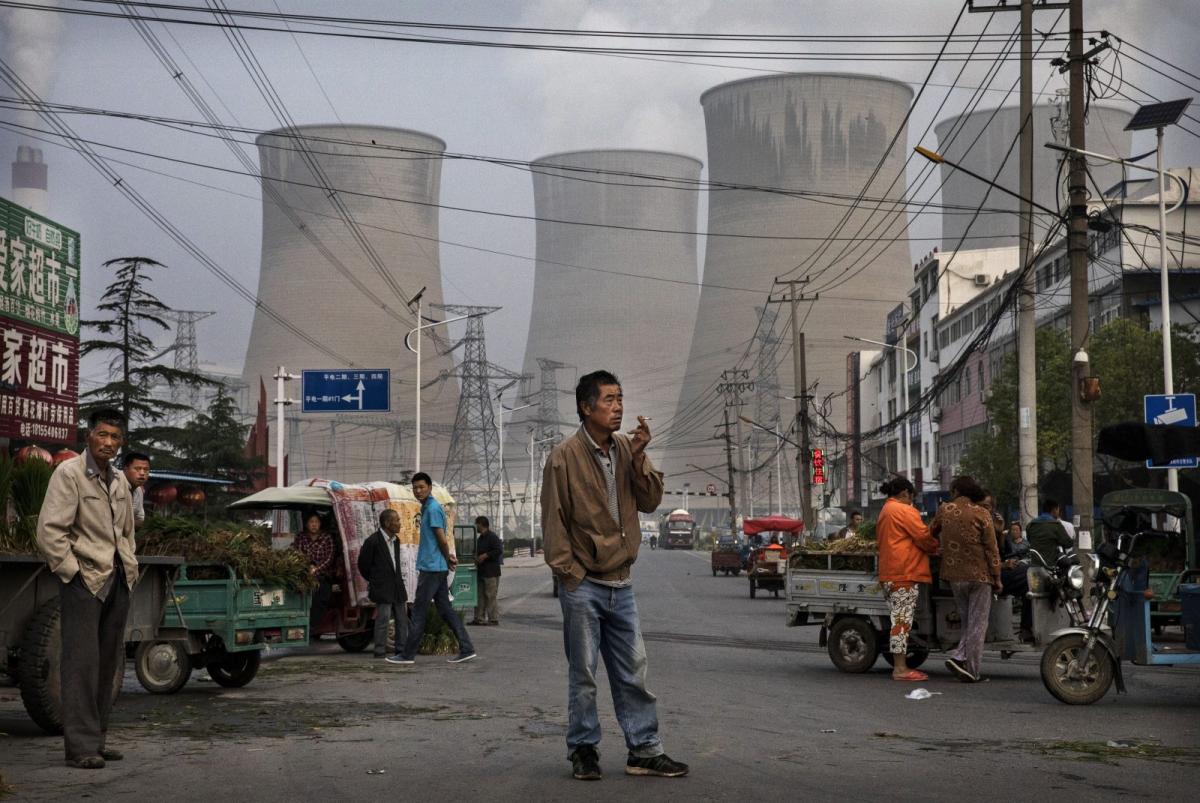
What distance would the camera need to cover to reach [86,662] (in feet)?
21.5

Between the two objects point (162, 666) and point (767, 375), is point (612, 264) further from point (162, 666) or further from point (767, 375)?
point (162, 666)

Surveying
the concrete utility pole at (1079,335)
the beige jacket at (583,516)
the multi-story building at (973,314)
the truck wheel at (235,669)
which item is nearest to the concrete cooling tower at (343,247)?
the multi-story building at (973,314)

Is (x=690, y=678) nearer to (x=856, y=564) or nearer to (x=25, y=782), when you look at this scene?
(x=856, y=564)

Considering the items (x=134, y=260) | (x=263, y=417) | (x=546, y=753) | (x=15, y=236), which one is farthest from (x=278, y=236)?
(x=546, y=753)

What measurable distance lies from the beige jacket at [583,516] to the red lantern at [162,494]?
18.9m

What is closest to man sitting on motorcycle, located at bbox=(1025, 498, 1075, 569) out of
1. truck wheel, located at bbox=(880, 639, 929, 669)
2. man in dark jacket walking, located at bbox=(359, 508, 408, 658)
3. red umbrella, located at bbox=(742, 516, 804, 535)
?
truck wheel, located at bbox=(880, 639, 929, 669)

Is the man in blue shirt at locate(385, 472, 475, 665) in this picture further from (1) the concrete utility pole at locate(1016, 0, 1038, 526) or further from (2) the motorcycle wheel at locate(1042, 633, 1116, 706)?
(1) the concrete utility pole at locate(1016, 0, 1038, 526)

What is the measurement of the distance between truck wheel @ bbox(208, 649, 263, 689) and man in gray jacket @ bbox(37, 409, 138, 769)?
3707 millimetres

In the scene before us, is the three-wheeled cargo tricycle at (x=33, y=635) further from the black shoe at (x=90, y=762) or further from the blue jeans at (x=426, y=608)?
the blue jeans at (x=426, y=608)

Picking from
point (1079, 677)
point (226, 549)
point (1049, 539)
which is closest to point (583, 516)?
point (1079, 677)

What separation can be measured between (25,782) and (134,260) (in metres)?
34.7

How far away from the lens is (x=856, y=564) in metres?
12.4

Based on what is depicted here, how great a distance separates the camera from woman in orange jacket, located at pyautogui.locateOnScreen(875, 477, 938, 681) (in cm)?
1125

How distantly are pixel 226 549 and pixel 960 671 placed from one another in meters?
5.37
